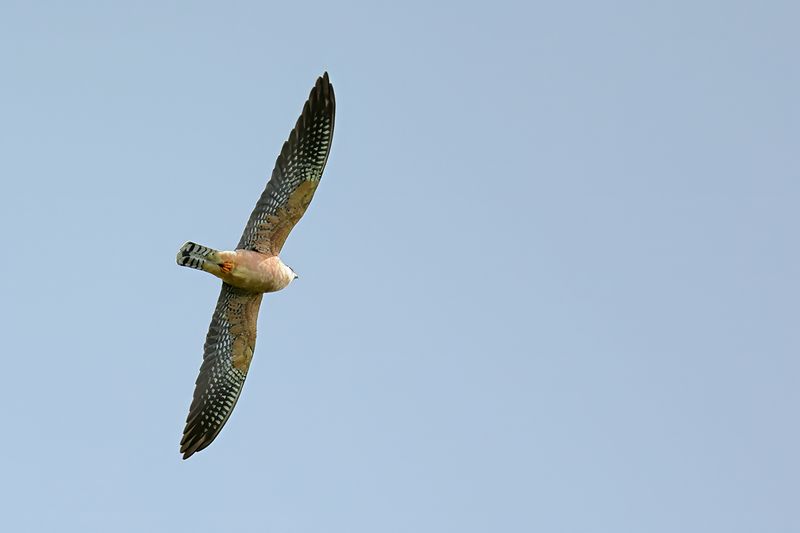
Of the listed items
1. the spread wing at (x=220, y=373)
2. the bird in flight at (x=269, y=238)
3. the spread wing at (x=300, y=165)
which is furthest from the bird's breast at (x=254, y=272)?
the spread wing at (x=220, y=373)

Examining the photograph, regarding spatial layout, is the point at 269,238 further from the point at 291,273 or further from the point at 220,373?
the point at 220,373

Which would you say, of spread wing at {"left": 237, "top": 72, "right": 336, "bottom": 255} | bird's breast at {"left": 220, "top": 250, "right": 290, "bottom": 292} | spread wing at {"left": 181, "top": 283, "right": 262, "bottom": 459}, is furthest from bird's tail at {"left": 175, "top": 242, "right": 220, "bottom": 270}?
spread wing at {"left": 181, "top": 283, "right": 262, "bottom": 459}

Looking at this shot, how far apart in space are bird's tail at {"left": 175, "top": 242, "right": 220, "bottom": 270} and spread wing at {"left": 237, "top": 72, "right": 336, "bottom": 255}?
50.2 inches

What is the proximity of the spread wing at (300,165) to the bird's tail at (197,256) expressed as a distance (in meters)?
1.27

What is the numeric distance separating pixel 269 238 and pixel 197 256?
1.75m

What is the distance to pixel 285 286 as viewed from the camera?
25344 millimetres

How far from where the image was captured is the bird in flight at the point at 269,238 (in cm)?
2409

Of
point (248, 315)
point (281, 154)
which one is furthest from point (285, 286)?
point (281, 154)

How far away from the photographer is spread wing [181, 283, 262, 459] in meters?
25.6

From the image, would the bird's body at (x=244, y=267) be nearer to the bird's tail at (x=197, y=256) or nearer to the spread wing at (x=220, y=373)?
the bird's tail at (x=197, y=256)

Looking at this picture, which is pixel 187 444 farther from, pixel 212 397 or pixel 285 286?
pixel 285 286

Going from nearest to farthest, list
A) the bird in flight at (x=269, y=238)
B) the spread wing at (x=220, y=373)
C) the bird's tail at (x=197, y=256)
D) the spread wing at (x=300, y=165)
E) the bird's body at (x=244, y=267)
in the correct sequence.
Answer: the bird's tail at (x=197, y=256), the bird's body at (x=244, y=267), the bird in flight at (x=269, y=238), the spread wing at (x=300, y=165), the spread wing at (x=220, y=373)

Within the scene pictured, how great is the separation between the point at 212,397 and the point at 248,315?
6.99ft

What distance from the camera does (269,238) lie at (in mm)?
24672
